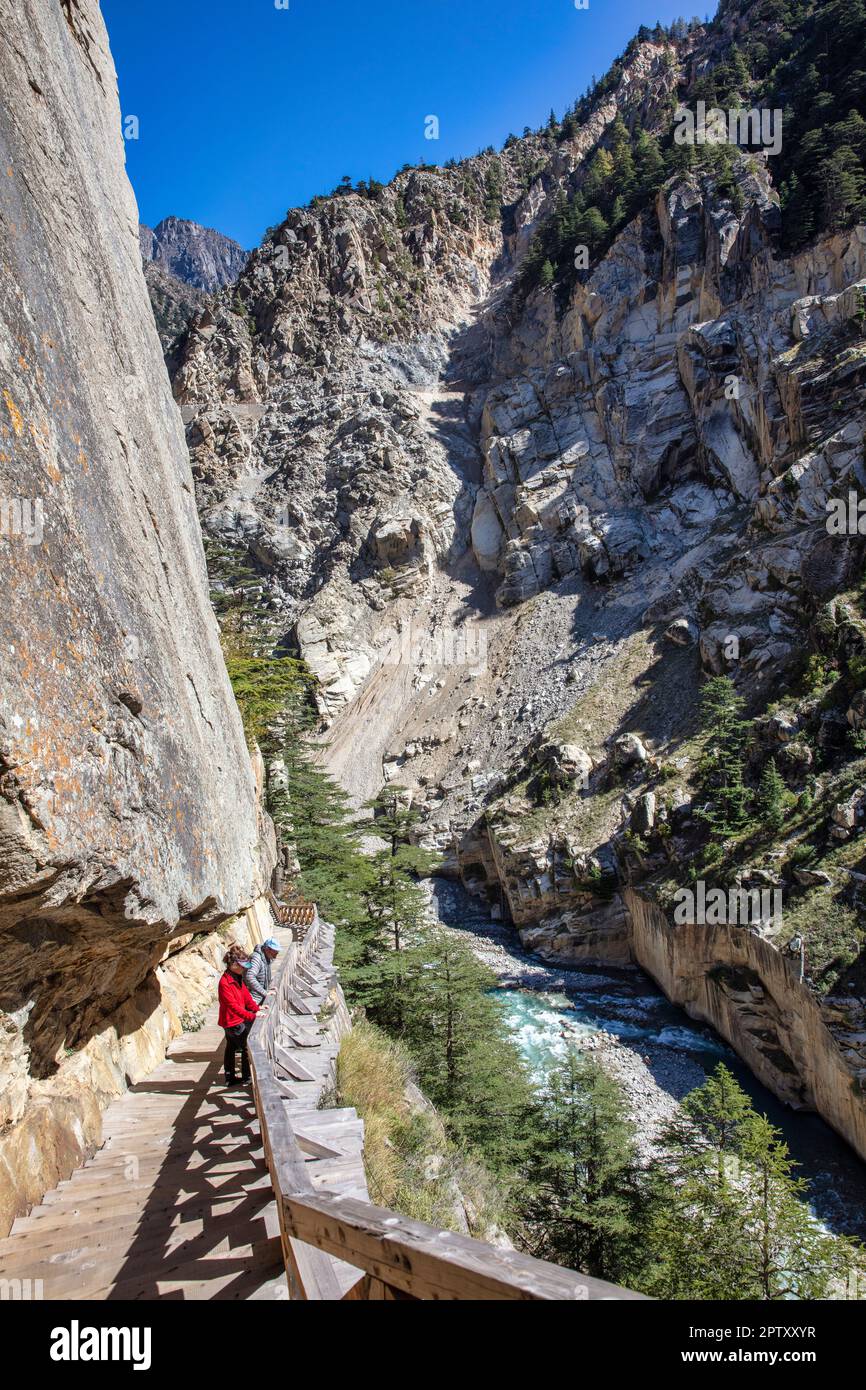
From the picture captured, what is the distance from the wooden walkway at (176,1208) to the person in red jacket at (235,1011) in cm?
40

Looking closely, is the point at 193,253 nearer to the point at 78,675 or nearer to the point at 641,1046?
the point at 641,1046

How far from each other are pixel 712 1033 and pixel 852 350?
111 ft

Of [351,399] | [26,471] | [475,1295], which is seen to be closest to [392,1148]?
[475,1295]

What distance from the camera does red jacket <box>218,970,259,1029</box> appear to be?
629 cm

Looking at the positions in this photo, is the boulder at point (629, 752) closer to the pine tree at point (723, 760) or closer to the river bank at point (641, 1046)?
the pine tree at point (723, 760)

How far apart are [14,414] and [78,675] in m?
1.64

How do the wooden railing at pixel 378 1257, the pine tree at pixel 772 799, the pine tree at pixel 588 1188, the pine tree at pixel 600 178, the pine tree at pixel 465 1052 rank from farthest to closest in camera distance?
1. the pine tree at pixel 600 178
2. the pine tree at pixel 772 799
3. the pine tree at pixel 465 1052
4. the pine tree at pixel 588 1188
5. the wooden railing at pixel 378 1257

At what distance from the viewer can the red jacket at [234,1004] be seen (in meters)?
6.29

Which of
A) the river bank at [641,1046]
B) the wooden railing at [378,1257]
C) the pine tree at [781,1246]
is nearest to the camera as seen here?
the wooden railing at [378,1257]

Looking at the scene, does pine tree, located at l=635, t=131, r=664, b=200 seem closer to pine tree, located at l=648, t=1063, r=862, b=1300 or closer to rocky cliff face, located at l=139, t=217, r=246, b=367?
pine tree, located at l=648, t=1063, r=862, b=1300

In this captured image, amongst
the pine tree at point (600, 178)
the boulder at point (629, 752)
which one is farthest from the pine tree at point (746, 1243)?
the pine tree at point (600, 178)

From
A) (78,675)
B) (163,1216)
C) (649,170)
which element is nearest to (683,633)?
(78,675)

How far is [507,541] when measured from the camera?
52.7m
